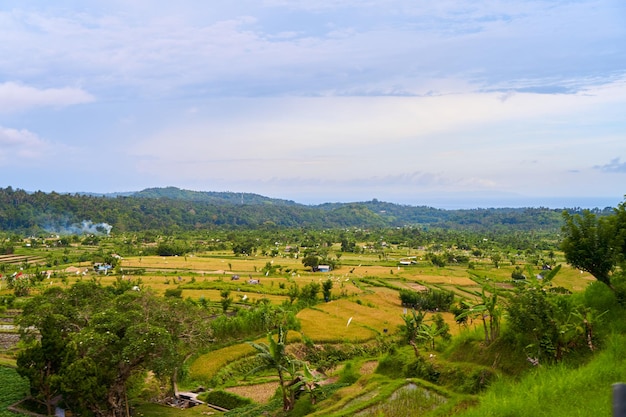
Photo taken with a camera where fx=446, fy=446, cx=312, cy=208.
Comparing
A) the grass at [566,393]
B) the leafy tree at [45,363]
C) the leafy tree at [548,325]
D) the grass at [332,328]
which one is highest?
the leafy tree at [548,325]

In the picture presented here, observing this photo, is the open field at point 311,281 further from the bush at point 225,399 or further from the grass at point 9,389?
the grass at point 9,389

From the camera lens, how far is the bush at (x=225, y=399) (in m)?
22.2

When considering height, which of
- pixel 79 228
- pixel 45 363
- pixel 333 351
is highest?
pixel 79 228

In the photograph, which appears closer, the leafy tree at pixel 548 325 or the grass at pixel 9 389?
the leafy tree at pixel 548 325

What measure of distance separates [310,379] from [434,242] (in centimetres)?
10436

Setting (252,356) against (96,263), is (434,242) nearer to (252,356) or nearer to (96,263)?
(96,263)

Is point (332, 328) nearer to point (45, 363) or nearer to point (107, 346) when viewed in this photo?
point (107, 346)

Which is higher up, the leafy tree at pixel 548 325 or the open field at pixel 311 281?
the leafy tree at pixel 548 325

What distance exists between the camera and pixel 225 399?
73.8ft

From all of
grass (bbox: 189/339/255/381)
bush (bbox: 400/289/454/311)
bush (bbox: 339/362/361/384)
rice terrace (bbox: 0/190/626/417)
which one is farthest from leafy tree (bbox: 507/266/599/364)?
bush (bbox: 400/289/454/311)

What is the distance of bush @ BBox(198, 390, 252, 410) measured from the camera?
72.7ft

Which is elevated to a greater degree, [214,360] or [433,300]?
[433,300]

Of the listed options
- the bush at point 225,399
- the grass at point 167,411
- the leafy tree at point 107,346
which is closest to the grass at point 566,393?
the leafy tree at point 107,346

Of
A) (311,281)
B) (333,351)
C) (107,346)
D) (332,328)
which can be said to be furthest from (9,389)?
(311,281)
